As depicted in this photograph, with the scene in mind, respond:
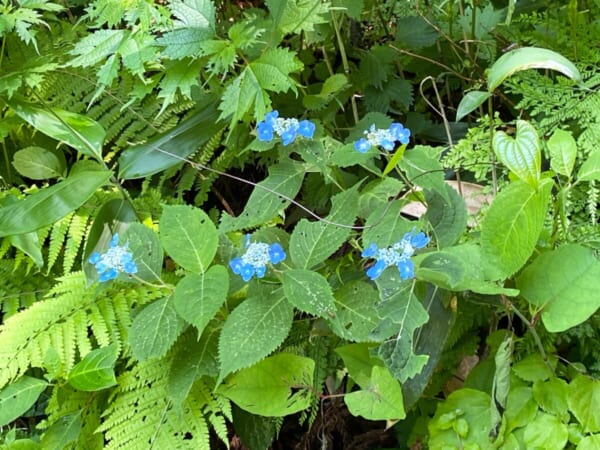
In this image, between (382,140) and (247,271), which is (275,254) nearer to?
(247,271)

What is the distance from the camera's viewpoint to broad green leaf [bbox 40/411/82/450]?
4.00 ft

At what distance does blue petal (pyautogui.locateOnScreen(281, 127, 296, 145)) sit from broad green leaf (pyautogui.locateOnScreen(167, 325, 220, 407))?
37 centimetres

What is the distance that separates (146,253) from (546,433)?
28.8 inches

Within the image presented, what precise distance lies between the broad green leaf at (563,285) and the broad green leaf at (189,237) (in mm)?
517

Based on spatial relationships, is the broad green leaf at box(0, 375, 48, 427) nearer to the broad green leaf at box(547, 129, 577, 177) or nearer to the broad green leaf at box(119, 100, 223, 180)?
the broad green leaf at box(119, 100, 223, 180)

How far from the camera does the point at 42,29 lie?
1.78 meters

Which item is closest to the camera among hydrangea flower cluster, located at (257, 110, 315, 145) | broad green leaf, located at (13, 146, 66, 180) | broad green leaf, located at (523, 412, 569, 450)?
broad green leaf, located at (523, 412, 569, 450)

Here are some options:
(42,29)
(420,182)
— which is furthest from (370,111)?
(42,29)

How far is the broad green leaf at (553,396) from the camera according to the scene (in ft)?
3.34

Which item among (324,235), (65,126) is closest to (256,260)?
(324,235)

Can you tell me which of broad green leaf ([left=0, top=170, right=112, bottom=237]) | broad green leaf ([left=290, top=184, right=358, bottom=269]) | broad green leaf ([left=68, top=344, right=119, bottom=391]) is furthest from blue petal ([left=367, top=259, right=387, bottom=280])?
broad green leaf ([left=0, top=170, right=112, bottom=237])

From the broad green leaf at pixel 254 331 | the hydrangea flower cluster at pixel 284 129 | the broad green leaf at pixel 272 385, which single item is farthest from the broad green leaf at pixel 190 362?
the hydrangea flower cluster at pixel 284 129

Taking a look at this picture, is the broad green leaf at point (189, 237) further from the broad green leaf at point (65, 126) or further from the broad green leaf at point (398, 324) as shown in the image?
the broad green leaf at point (65, 126)

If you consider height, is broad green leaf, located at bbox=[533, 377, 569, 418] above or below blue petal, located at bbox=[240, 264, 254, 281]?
below
